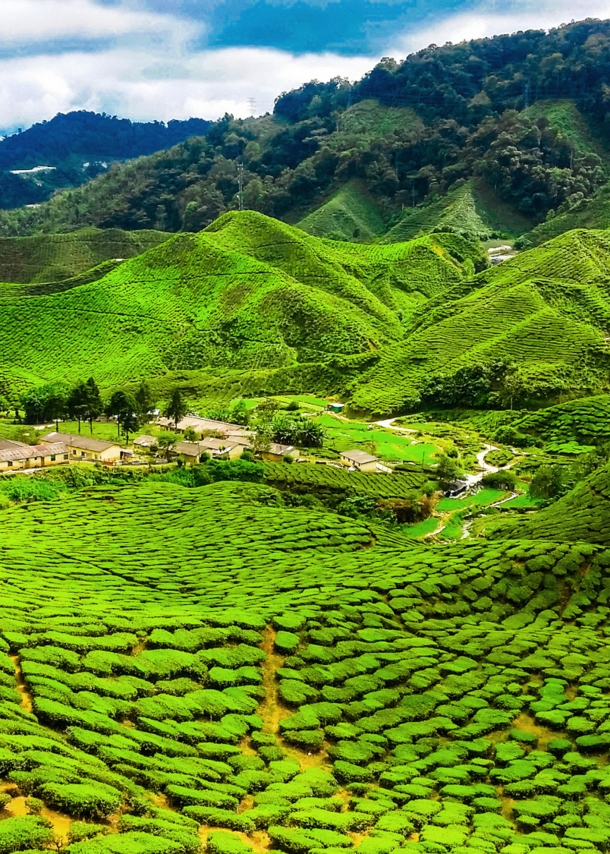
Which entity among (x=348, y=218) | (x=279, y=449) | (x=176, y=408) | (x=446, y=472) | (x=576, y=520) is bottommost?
(x=576, y=520)

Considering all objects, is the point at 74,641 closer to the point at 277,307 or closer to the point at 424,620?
the point at 424,620

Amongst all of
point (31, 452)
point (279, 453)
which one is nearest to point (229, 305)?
point (279, 453)

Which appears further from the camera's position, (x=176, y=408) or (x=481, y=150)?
(x=481, y=150)

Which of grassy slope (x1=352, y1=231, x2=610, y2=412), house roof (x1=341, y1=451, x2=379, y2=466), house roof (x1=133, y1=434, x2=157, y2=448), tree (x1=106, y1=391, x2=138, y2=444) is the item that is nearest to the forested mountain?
grassy slope (x1=352, y1=231, x2=610, y2=412)

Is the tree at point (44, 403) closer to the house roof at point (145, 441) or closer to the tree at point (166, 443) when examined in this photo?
the house roof at point (145, 441)

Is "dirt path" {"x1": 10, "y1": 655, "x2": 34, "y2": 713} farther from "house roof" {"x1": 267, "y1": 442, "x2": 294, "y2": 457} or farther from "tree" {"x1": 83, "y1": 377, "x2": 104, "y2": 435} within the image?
"tree" {"x1": 83, "y1": 377, "x2": 104, "y2": 435}

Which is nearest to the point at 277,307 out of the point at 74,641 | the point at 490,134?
the point at 490,134

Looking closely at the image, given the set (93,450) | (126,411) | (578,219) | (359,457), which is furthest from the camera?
(578,219)

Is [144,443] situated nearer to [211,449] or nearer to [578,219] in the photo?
[211,449]
